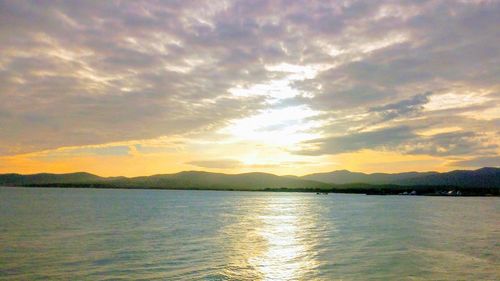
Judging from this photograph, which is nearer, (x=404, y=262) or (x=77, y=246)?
(x=404, y=262)

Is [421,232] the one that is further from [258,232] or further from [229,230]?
[229,230]

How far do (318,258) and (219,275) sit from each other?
1186 centimetres

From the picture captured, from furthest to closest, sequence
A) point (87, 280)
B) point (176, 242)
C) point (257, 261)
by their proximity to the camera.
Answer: point (176, 242) < point (257, 261) < point (87, 280)

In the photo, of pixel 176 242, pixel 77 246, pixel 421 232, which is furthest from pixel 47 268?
pixel 421 232

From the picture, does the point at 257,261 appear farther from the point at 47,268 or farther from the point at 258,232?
the point at 258,232

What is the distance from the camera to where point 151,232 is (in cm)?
5644

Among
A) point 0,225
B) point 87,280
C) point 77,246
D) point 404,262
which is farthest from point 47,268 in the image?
point 0,225

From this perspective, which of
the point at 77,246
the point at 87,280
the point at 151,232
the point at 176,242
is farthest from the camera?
the point at 151,232

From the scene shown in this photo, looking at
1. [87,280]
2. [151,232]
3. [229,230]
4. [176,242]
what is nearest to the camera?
[87,280]

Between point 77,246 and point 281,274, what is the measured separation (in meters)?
24.2

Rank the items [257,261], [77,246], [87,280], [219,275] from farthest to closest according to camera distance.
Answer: [77,246] < [257,261] < [219,275] < [87,280]

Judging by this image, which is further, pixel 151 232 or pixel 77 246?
pixel 151 232

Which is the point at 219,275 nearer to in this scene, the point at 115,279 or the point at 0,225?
the point at 115,279

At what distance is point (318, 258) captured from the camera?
37.2m
